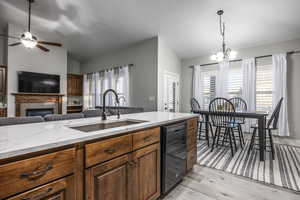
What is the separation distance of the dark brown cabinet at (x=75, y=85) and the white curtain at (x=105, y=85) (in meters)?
0.27

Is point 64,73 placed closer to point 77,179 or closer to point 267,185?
point 77,179

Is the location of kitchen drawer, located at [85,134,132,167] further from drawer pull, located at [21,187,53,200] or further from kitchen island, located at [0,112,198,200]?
drawer pull, located at [21,187,53,200]

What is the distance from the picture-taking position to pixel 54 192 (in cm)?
84

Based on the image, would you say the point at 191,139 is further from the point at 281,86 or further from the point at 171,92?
the point at 281,86

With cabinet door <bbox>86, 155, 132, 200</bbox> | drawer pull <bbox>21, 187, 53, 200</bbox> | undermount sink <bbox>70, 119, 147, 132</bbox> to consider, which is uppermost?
undermount sink <bbox>70, 119, 147, 132</bbox>

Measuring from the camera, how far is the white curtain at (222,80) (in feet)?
15.1

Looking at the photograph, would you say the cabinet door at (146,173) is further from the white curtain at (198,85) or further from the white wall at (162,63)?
the white curtain at (198,85)

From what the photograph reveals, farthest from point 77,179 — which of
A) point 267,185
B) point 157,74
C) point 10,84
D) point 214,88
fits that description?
point 10,84

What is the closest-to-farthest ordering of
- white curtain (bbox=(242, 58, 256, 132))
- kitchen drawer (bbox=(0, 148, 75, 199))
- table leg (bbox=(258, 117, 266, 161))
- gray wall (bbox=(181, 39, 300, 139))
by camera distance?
kitchen drawer (bbox=(0, 148, 75, 199)), table leg (bbox=(258, 117, 266, 161)), gray wall (bbox=(181, 39, 300, 139)), white curtain (bbox=(242, 58, 256, 132))

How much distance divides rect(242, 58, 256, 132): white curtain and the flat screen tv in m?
6.28

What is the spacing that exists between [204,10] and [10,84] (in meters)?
5.75

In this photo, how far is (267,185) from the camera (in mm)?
1971

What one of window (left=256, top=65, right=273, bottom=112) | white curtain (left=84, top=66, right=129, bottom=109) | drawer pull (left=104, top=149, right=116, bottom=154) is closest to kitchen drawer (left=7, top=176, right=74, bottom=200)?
drawer pull (left=104, top=149, right=116, bottom=154)

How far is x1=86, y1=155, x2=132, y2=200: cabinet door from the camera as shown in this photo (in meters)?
1.02
